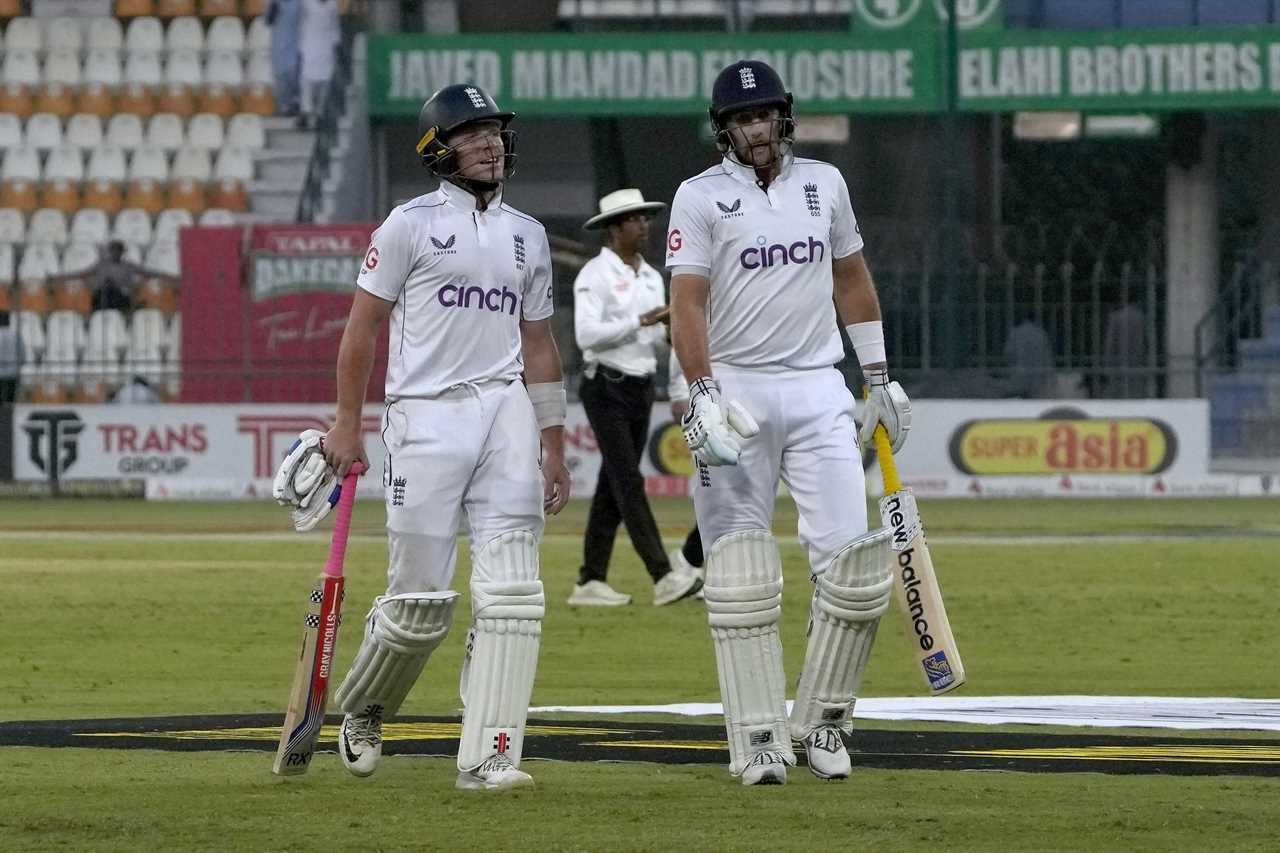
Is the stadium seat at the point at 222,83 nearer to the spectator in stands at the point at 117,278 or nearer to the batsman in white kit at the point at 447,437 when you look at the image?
the spectator in stands at the point at 117,278

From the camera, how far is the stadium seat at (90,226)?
33.6 metres

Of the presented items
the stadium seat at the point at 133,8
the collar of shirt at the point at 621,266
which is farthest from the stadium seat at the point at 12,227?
the collar of shirt at the point at 621,266

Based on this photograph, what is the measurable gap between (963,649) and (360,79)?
23685mm

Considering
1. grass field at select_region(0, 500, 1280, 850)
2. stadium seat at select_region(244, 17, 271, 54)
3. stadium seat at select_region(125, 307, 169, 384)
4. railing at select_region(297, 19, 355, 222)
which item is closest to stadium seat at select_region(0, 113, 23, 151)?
stadium seat at select_region(244, 17, 271, 54)

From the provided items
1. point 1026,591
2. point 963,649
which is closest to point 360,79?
point 1026,591

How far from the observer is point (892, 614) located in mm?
14398

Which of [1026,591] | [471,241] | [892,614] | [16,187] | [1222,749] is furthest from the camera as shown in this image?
[16,187]

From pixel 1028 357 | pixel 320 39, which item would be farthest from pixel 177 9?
pixel 1028 357

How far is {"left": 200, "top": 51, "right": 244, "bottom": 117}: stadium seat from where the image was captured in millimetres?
35156

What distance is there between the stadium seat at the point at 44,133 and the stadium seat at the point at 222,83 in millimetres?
2011

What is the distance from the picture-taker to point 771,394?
307 inches

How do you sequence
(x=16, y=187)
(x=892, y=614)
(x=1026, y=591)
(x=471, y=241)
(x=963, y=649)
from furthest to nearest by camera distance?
(x=16, y=187) < (x=1026, y=591) < (x=892, y=614) < (x=963, y=649) < (x=471, y=241)

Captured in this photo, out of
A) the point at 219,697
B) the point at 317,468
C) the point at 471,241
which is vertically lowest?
the point at 219,697

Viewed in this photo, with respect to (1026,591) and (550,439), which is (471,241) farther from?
(1026,591)
